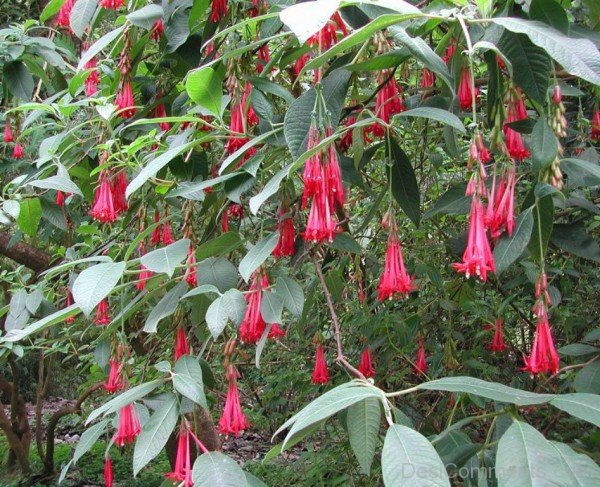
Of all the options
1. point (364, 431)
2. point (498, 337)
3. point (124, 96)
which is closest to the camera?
point (364, 431)

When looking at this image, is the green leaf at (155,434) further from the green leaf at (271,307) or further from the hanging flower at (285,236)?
the hanging flower at (285,236)

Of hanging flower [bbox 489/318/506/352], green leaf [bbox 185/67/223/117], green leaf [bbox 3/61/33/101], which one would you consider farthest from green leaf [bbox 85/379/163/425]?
green leaf [bbox 3/61/33/101]

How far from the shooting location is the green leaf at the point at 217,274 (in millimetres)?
1239

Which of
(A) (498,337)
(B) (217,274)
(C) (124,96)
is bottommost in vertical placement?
(A) (498,337)

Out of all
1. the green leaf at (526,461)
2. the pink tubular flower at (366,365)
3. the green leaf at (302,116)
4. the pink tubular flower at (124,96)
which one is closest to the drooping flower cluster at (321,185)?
the green leaf at (302,116)

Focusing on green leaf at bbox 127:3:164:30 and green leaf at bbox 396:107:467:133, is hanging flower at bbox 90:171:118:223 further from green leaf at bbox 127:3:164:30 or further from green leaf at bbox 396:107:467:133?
green leaf at bbox 396:107:467:133

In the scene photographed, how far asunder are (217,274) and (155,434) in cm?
33

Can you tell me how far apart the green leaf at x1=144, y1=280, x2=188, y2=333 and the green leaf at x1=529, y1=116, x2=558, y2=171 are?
2.32 feet

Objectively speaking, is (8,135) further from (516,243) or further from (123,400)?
(516,243)

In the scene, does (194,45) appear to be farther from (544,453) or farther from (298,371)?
(298,371)

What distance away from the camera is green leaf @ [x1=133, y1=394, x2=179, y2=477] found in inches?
39.3

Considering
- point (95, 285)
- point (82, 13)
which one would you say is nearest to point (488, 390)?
point (95, 285)

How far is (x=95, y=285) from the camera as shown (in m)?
1.08

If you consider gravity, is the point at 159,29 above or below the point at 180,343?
above
